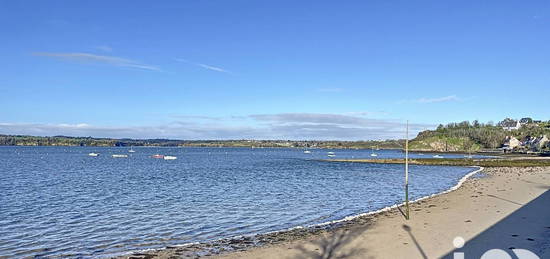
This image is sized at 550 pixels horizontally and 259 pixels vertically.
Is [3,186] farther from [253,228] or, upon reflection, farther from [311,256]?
[311,256]

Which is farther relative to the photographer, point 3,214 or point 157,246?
point 3,214

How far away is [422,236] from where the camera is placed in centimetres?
1688

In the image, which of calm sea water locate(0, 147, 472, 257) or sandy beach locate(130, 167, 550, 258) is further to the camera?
calm sea water locate(0, 147, 472, 257)

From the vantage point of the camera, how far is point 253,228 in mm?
20938

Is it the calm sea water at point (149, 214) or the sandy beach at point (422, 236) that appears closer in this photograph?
the sandy beach at point (422, 236)

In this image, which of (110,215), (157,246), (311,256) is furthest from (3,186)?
(311,256)

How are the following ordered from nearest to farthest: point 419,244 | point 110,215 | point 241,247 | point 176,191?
point 419,244 < point 241,247 < point 110,215 < point 176,191

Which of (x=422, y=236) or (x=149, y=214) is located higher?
(x=422, y=236)

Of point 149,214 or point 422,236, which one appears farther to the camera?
point 149,214

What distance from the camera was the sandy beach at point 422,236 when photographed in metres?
14.3

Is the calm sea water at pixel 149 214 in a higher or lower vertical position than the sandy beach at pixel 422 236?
lower

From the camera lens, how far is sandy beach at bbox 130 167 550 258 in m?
14.3

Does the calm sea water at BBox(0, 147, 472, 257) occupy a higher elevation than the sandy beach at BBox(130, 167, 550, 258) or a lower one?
lower

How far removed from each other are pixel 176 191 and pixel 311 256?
88.3 feet
